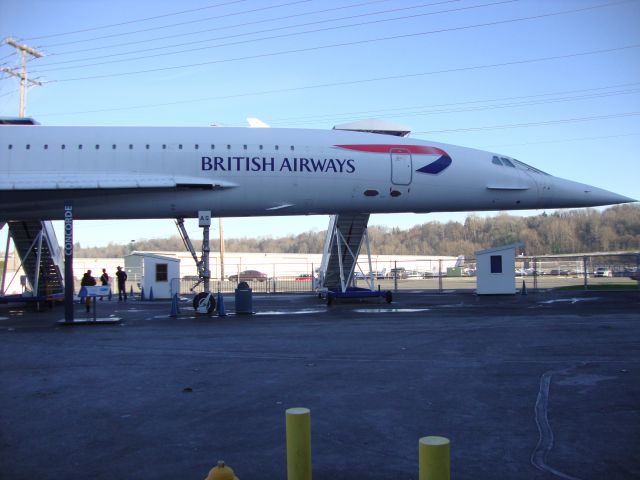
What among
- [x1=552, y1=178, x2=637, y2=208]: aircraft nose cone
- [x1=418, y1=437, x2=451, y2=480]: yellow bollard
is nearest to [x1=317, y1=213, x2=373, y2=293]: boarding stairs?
[x1=552, y1=178, x2=637, y2=208]: aircraft nose cone

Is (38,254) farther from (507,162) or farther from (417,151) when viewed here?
(507,162)

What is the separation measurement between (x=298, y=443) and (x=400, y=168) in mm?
14351

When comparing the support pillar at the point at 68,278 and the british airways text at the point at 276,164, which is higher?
the british airways text at the point at 276,164

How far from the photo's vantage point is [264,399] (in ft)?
21.6

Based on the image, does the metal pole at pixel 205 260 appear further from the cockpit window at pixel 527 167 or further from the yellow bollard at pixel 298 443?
the yellow bollard at pixel 298 443

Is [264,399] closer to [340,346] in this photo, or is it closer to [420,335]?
[340,346]

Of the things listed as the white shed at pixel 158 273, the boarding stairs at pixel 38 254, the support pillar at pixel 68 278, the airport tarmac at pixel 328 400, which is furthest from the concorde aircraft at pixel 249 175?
the white shed at pixel 158 273

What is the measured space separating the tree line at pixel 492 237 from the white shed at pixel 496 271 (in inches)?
1515

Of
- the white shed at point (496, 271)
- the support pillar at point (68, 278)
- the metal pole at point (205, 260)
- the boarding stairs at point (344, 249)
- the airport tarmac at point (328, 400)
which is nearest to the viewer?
the airport tarmac at point (328, 400)

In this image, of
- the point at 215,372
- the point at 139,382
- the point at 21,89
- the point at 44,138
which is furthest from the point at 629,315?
the point at 21,89

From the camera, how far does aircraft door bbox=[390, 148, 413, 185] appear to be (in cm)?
1725

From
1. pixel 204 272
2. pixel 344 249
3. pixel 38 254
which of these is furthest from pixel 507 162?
pixel 38 254

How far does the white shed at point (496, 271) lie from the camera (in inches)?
950

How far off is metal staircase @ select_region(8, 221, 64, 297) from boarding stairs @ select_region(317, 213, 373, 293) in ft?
32.8
